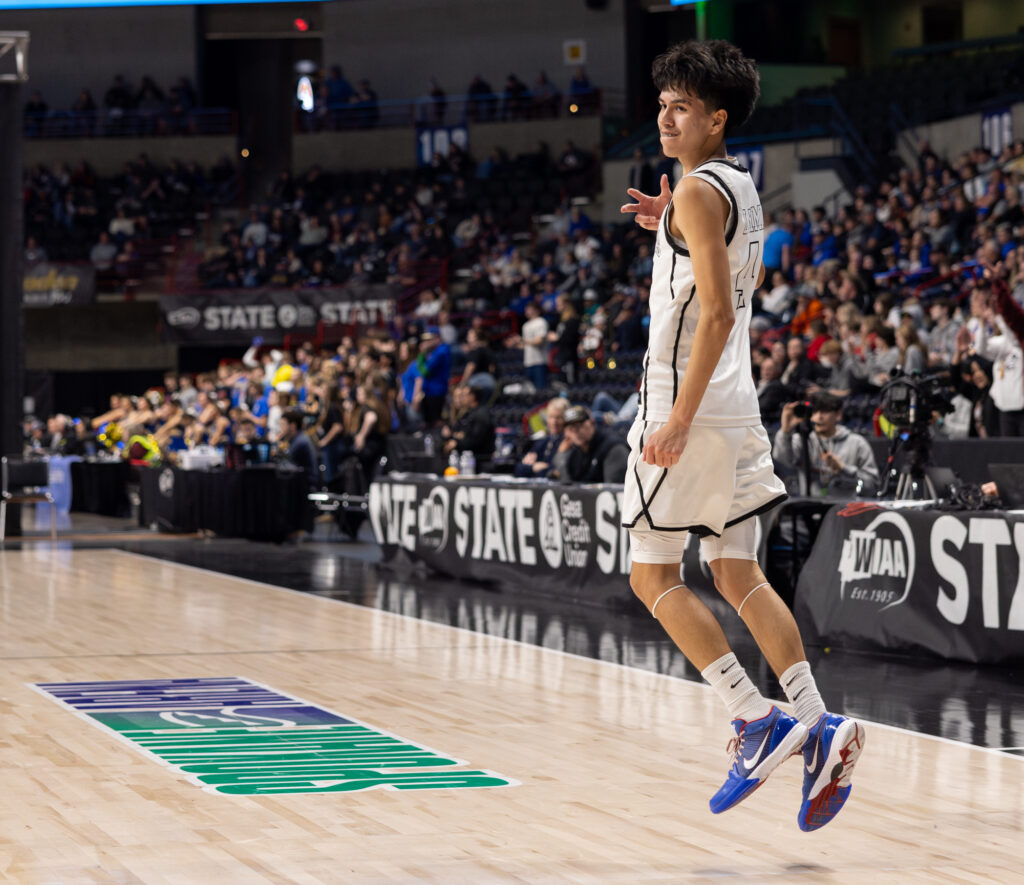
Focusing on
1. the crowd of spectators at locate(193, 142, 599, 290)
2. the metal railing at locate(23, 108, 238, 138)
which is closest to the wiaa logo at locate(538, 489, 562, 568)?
the crowd of spectators at locate(193, 142, 599, 290)

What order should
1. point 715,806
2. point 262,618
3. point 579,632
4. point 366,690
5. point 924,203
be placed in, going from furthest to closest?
point 924,203, point 262,618, point 579,632, point 366,690, point 715,806

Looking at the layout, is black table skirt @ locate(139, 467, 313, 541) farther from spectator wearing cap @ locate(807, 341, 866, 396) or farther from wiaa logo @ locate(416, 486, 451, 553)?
spectator wearing cap @ locate(807, 341, 866, 396)

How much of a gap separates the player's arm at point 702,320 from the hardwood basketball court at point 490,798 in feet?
3.20

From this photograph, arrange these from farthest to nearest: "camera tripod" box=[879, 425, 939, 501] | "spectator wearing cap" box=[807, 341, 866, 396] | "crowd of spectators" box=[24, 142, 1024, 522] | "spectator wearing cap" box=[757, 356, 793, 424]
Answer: "spectator wearing cap" box=[807, 341, 866, 396], "crowd of spectators" box=[24, 142, 1024, 522], "spectator wearing cap" box=[757, 356, 793, 424], "camera tripod" box=[879, 425, 939, 501]

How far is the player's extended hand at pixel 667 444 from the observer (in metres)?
3.65

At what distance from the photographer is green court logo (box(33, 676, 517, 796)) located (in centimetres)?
459

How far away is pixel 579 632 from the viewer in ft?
28.2

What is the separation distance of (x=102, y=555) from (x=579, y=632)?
21.7 ft

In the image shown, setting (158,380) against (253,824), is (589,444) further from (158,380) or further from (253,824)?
(158,380)

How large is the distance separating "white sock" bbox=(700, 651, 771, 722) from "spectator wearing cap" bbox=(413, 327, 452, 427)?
14353 millimetres

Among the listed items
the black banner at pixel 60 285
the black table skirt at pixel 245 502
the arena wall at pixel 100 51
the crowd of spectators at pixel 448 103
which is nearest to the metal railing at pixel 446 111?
the crowd of spectators at pixel 448 103

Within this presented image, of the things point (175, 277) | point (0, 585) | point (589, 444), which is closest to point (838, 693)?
point (589, 444)

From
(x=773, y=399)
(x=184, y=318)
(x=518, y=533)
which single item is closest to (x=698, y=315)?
(x=518, y=533)

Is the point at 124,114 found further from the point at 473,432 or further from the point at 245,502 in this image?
the point at 473,432
